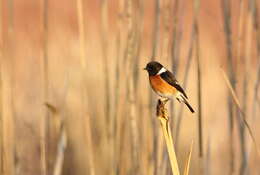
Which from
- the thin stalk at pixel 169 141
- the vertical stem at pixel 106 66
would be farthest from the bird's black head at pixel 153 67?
the thin stalk at pixel 169 141

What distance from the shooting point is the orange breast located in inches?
119

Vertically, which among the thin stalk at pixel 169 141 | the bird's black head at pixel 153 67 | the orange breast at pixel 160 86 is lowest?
the thin stalk at pixel 169 141

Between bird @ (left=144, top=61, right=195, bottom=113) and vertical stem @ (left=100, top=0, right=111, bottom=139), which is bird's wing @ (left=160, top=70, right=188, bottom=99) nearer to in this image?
bird @ (left=144, top=61, right=195, bottom=113)

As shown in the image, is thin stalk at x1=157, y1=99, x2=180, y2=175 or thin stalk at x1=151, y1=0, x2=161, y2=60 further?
thin stalk at x1=151, y1=0, x2=161, y2=60

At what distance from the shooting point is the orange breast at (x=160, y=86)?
3.01 metres

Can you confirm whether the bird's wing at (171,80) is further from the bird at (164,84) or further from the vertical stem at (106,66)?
the vertical stem at (106,66)

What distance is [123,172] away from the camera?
9.77 ft

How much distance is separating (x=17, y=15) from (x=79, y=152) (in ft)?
14.8

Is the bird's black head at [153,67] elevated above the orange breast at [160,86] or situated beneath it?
elevated above

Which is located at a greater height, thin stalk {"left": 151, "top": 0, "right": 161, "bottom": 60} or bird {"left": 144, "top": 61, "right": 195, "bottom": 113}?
thin stalk {"left": 151, "top": 0, "right": 161, "bottom": 60}

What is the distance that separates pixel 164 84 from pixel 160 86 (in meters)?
0.02

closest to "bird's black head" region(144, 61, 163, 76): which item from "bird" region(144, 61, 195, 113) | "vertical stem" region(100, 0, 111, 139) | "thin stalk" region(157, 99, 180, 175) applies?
"bird" region(144, 61, 195, 113)

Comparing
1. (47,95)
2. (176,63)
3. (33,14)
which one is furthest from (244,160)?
(33,14)

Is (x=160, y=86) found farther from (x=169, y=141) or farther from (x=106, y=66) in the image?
(x=169, y=141)
